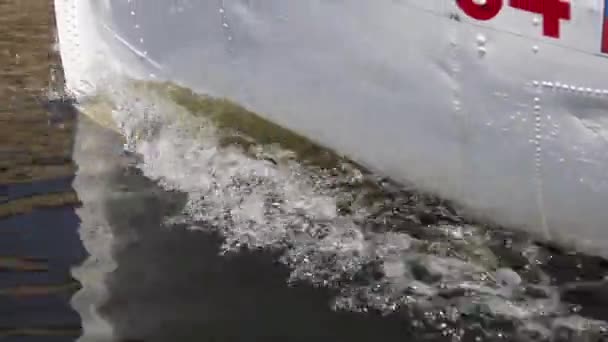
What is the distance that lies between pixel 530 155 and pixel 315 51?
3.70 ft

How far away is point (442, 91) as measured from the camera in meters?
3.41

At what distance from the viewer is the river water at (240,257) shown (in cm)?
312

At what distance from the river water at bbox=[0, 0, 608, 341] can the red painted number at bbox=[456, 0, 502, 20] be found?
96cm

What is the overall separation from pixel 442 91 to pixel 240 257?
3.59ft

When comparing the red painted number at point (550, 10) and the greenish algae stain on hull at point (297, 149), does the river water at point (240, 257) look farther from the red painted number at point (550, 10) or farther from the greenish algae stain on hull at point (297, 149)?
the red painted number at point (550, 10)

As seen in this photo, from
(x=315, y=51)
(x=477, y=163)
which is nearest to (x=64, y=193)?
(x=315, y=51)

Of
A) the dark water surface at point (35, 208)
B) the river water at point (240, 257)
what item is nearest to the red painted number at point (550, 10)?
the river water at point (240, 257)

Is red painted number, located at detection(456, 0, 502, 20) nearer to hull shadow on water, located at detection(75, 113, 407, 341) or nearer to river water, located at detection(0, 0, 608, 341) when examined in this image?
river water, located at detection(0, 0, 608, 341)

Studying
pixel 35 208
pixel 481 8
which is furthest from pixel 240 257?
pixel 481 8

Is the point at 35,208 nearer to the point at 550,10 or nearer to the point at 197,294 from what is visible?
the point at 197,294

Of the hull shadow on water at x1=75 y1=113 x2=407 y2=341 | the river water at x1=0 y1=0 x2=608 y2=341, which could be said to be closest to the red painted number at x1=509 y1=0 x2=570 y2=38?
the river water at x1=0 y1=0 x2=608 y2=341

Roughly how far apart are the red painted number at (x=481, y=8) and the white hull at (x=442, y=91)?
26 millimetres

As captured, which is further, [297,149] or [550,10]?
[297,149]

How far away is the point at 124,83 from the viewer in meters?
5.05
